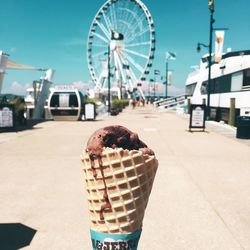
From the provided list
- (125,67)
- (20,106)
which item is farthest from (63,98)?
(125,67)

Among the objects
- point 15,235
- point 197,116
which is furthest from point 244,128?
point 15,235

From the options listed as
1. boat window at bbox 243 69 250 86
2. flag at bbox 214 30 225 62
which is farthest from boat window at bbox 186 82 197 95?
boat window at bbox 243 69 250 86

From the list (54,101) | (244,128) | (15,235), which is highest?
(54,101)

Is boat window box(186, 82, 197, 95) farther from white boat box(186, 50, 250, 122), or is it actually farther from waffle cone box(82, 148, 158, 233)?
waffle cone box(82, 148, 158, 233)

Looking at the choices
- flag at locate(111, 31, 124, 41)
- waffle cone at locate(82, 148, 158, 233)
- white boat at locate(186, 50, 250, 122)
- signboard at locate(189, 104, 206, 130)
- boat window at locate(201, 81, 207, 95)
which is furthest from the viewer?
flag at locate(111, 31, 124, 41)

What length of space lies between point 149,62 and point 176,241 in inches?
2086

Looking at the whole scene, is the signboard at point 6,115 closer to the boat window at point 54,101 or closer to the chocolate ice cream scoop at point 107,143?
the boat window at point 54,101

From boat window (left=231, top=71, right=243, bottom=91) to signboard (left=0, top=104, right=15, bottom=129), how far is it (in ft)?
49.8

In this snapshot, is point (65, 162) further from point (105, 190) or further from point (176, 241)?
point (105, 190)

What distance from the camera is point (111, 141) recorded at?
1.77 metres

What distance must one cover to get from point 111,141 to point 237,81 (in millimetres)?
19705

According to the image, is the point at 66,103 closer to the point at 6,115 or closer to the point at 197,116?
the point at 6,115

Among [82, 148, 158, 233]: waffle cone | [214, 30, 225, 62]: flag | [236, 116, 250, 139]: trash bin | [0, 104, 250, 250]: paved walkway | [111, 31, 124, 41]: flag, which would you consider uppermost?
[111, 31, 124, 41]: flag

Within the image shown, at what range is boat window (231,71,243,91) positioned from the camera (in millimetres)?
18819
